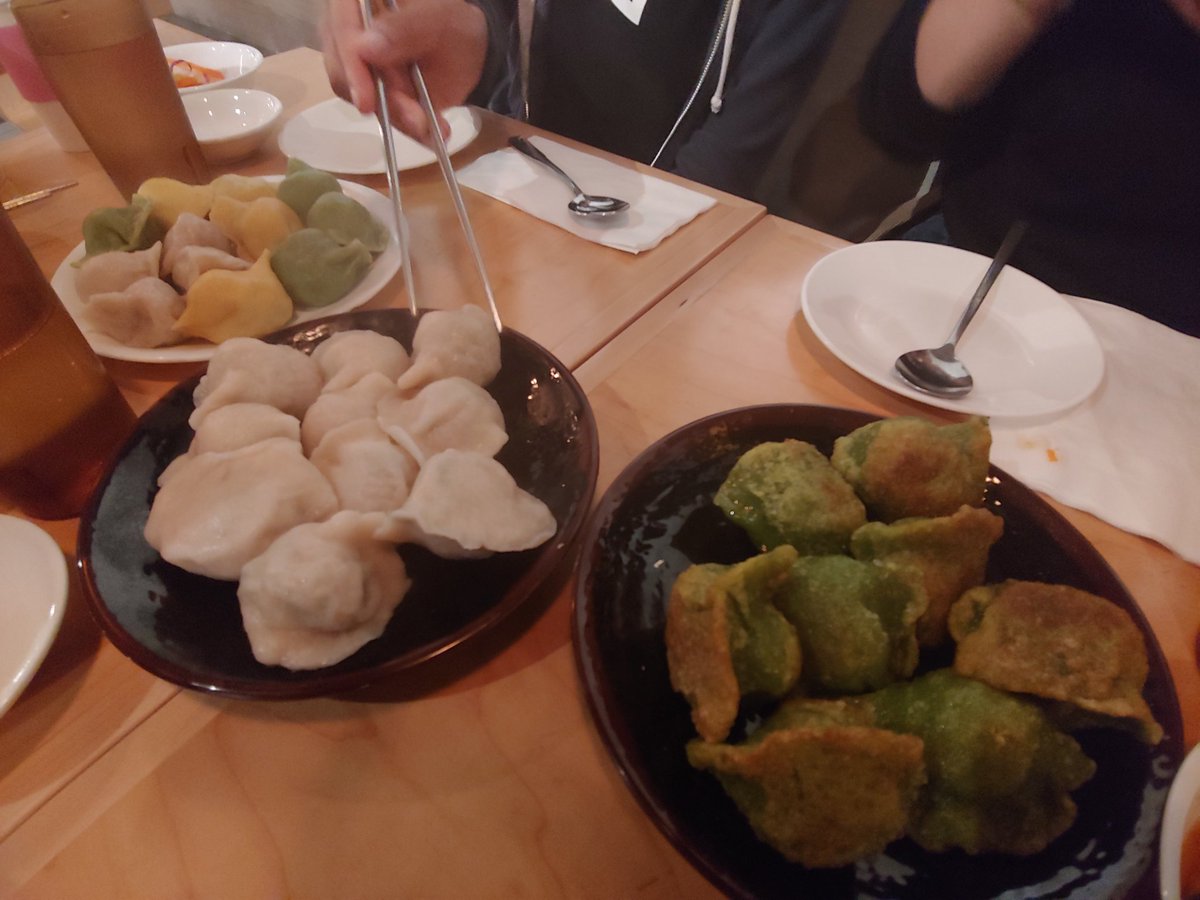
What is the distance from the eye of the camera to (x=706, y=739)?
44cm

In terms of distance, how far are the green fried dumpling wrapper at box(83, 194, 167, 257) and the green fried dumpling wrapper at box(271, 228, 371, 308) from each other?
0.59 ft

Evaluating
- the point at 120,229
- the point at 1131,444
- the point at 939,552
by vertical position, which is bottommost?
Result: the point at 1131,444

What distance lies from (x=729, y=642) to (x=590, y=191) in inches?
32.8

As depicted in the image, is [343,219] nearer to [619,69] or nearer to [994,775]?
[994,775]

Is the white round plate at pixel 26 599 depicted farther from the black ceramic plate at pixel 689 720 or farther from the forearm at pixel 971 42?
the forearm at pixel 971 42

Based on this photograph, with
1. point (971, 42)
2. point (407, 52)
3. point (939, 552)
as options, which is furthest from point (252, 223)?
point (971, 42)

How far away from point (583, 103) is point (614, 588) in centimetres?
154

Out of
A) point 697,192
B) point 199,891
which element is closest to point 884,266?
point 697,192

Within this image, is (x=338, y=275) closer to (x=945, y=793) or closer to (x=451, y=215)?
(x=451, y=215)

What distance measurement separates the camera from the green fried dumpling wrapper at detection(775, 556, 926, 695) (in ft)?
1.56

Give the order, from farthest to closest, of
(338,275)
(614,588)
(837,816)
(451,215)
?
(451,215)
(338,275)
(614,588)
(837,816)

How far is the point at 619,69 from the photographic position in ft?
5.32

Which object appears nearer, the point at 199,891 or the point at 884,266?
the point at 199,891

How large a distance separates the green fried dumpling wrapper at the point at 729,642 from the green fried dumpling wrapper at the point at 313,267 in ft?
1.92
